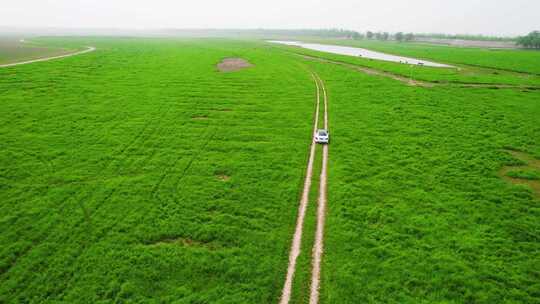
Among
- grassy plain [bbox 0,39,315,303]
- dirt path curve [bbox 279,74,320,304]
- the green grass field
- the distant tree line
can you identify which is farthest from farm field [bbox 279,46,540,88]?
the distant tree line

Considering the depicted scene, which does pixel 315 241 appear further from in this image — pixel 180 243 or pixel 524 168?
pixel 524 168

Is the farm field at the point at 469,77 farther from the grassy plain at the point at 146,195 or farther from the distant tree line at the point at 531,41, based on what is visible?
the distant tree line at the point at 531,41

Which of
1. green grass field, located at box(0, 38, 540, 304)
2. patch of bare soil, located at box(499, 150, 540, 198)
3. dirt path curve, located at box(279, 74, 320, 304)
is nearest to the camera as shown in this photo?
dirt path curve, located at box(279, 74, 320, 304)

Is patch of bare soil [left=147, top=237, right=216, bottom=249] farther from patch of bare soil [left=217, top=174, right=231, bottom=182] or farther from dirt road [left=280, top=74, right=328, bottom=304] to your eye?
patch of bare soil [left=217, top=174, right=231, bottom=182]

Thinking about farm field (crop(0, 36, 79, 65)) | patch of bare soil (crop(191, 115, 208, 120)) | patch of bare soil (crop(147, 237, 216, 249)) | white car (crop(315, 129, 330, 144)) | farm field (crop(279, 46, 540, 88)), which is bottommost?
patch of bare soil (crop(147, 237, 216, 249))

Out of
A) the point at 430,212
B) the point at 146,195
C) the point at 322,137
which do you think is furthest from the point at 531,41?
the point at 146,195

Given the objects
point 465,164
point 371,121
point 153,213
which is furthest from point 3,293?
point 371,121

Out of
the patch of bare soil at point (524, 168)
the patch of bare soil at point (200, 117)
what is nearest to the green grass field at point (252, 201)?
the patch of bare soil at point (524, 168)
